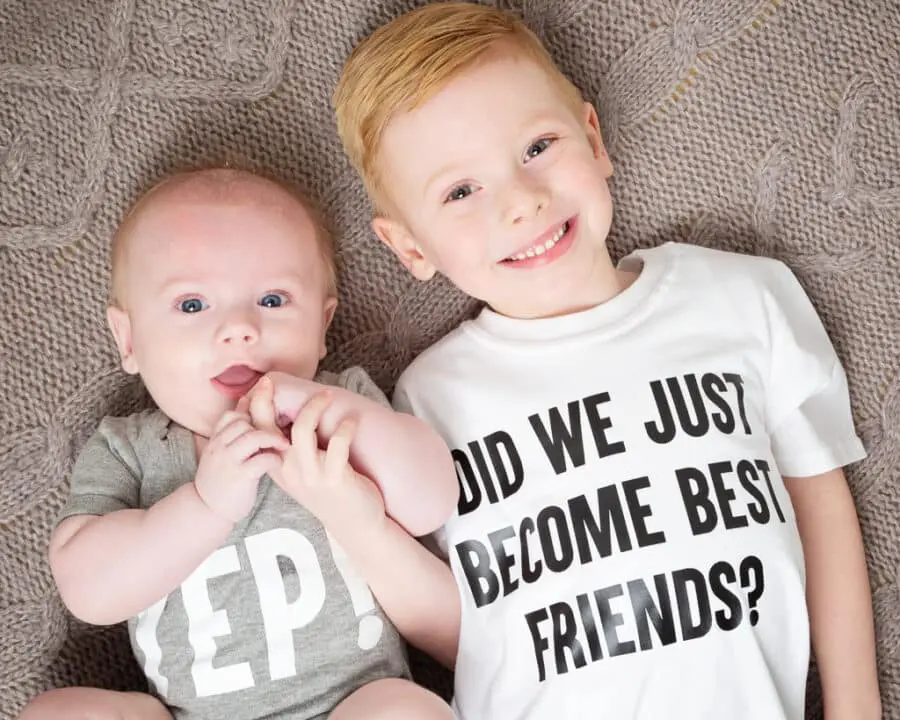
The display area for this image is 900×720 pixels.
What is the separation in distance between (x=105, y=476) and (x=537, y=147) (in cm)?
61

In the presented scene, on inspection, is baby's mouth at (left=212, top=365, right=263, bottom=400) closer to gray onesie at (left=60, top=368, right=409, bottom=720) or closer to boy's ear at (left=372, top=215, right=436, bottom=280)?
gray onesie at (left=60, top=368, right=409, bottom=720)

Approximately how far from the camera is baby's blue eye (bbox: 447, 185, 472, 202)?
111 cm

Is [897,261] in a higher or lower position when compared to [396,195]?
lower

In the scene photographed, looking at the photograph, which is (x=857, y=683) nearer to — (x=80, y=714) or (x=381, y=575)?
(x=381, y=575)

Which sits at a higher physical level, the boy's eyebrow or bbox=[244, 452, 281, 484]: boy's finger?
the boy's eyebrow

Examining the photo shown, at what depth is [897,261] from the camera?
1254mm

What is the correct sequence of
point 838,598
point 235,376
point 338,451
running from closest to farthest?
point 338,451 → point 235,376 → point 838,598

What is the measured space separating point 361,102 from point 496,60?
166 millimetres

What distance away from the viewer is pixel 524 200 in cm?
106

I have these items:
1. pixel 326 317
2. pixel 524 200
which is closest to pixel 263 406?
pixel 326 317

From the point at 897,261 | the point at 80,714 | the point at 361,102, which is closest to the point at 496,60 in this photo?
the point at 361,102

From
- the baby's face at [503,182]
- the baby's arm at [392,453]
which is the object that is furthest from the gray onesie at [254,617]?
the baby's face at [503,182]

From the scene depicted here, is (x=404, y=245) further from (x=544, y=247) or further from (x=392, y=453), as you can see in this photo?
(x=392, y=453)

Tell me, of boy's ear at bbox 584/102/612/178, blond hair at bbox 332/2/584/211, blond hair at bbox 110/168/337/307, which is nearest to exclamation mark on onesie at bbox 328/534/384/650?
blond hair at bbox 110/168/337/307
